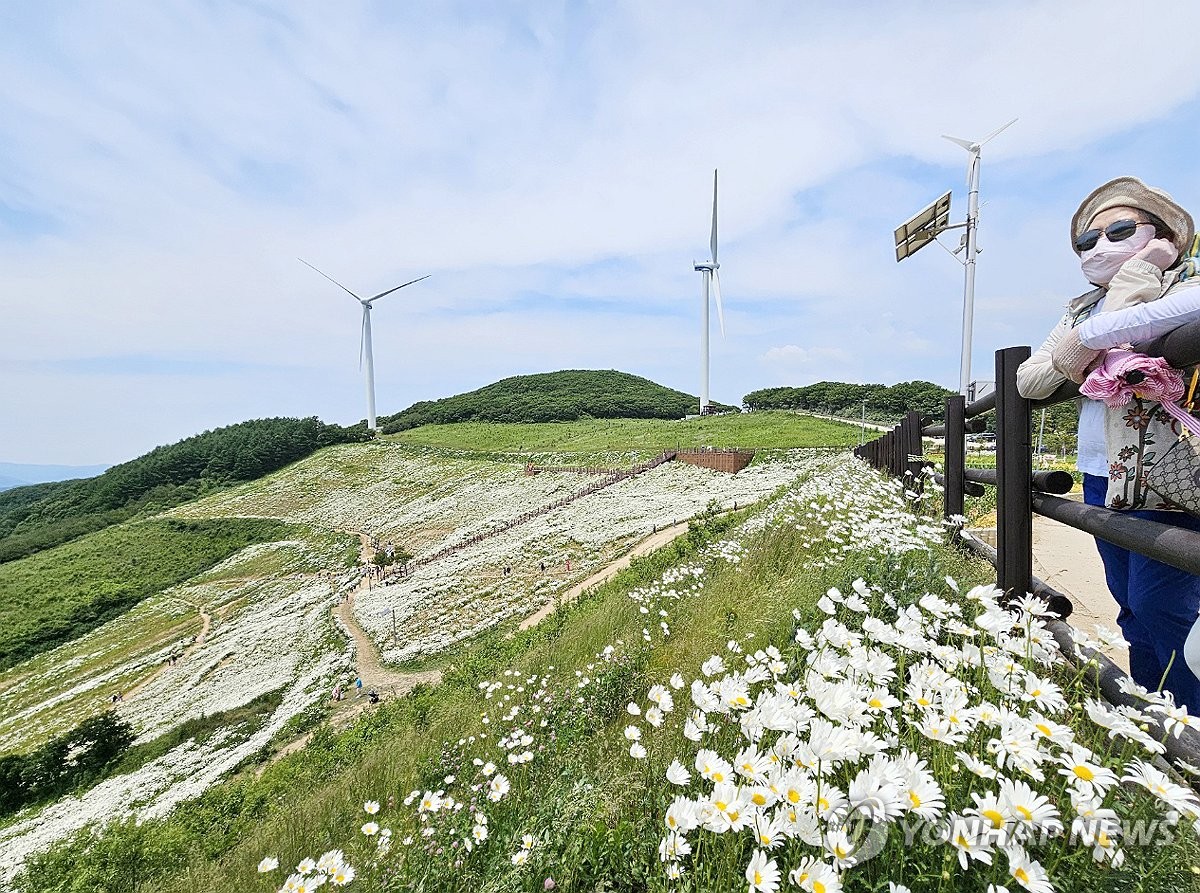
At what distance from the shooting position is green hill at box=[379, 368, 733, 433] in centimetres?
10675

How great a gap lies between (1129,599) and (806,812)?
2.17 m

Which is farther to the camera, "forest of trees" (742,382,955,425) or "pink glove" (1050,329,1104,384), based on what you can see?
"forest of trees" (742,382,955,425)

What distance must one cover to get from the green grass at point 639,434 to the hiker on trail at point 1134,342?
135 ft

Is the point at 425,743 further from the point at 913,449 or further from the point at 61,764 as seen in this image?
the point at 61,764

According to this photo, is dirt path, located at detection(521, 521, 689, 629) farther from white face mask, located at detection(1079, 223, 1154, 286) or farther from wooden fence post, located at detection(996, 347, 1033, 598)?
white face mask, located at detection(1079, 223, 1154, 286)

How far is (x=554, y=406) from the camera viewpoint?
109m

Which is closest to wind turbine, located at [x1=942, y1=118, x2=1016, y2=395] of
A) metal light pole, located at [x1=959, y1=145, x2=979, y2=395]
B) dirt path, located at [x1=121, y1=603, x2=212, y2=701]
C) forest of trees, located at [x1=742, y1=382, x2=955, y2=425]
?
metal light pole, located at [x1=959, y1=145, x2=979, y2=395]

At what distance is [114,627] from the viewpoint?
1714 inches

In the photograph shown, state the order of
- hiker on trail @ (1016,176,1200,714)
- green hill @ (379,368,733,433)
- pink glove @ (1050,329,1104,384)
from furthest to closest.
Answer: green hill @ (379,368,733,433) → pink glove @ (1050,329,1104,384) → hiker on trail @ (1016,176,1200,714)

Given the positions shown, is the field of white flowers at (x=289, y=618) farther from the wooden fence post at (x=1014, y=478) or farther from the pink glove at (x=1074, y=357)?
the pink glove at (x=1074, y=357)

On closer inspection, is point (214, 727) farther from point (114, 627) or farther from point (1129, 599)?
point (114, 627)

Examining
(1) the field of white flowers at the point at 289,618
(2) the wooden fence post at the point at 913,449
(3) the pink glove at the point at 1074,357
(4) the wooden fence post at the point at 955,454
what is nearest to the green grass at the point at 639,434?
(1) the field of white flowers at the point at 289,618

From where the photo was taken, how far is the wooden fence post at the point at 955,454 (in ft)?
16.3

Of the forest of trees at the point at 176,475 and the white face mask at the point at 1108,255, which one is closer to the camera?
the white face mask at the point at 1108,255
